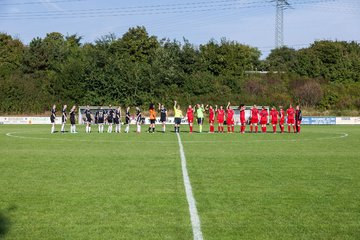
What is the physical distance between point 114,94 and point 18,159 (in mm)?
54196

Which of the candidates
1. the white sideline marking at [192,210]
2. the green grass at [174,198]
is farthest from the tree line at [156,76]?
the white sideline marking at [192,210]

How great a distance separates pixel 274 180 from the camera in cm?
1170

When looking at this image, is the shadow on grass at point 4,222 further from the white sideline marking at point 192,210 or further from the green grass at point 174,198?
the white sideline marking at point 192,210

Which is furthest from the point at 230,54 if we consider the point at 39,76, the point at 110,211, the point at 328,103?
the point at 110,211

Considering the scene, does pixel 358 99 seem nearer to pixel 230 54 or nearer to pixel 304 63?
pixel 304 63

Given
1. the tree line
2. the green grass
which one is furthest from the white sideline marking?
the tree line

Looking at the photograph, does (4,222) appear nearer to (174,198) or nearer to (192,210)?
(192,210)

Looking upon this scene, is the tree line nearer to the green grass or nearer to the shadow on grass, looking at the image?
the green grass

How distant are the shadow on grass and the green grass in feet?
0.04

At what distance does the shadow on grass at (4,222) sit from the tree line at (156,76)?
61.0m

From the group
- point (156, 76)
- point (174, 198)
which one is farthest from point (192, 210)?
point (156, 76)

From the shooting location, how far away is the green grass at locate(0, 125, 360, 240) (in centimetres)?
713

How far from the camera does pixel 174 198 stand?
9391mm

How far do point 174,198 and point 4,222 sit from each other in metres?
2.98
